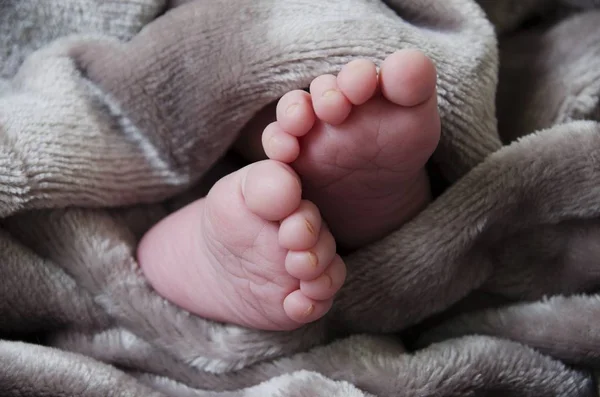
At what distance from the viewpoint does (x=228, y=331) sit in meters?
0.64

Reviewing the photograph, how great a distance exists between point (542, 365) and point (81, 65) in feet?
1.95

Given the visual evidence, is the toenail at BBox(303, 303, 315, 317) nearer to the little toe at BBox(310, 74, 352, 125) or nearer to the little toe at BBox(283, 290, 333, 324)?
the little toe at BBox(283, 290, 333, 324)

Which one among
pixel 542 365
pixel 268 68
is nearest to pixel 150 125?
pixel 268 68

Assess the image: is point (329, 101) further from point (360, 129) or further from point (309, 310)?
point (309, 310)

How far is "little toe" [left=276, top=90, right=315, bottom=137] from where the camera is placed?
463 mm

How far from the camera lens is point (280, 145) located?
18.6 inches

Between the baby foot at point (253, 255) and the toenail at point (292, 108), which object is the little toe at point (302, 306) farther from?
the toenail at point (292, 108)

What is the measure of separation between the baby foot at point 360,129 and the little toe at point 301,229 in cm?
4

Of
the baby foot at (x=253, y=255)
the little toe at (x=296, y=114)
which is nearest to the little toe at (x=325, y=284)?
the baby foot at (x=253, y=255)

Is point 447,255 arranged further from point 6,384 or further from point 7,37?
point 7,37

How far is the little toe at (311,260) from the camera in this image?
18.9 inches

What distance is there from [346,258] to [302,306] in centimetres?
13

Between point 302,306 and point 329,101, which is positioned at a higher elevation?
point 329,101

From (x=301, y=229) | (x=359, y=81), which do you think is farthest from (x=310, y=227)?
(x=359, y=81)
